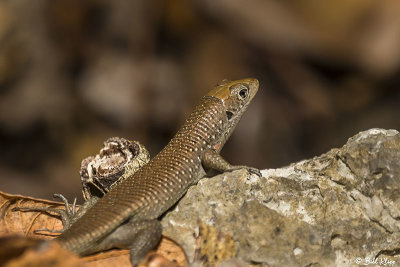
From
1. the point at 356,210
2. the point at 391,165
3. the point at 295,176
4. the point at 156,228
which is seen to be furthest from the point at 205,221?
the point at 391,165

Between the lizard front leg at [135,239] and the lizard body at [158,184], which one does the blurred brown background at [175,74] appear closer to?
the lizard body at [158,184]

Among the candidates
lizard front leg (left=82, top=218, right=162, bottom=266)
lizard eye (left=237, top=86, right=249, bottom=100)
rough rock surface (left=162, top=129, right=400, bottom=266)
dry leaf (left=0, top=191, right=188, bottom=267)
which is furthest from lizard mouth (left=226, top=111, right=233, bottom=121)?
dry leaf (left=0, top=191, right=188, bottom=267)

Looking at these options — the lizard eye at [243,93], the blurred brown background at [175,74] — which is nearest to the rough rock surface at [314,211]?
the lizard eye at [243,93]

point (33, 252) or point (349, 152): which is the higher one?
point (349, 152)

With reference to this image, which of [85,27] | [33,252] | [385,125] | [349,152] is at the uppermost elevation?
[385,125]

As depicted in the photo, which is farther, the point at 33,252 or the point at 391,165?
the point at 391,165

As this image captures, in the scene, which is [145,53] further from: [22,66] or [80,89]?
[22,66]

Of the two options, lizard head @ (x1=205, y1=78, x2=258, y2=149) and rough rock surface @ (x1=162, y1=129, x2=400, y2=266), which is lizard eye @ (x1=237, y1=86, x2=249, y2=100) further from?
rough rock surface @ (x1=162, y1=129, x2=400, y2=266)
